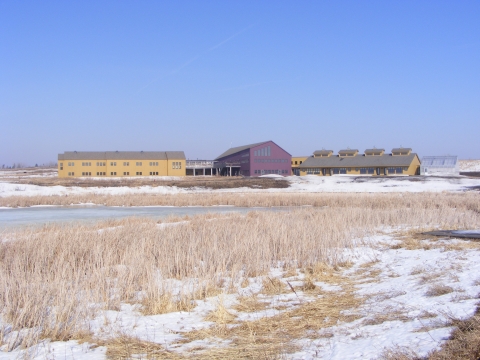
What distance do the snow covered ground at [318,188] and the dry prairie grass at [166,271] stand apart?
28690 mm

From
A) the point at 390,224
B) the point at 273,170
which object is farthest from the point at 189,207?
the point at 273,170

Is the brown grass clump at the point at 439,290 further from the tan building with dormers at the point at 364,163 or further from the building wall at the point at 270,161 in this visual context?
the tan building with dormers at the point at 364,163

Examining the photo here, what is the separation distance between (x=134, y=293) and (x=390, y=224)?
38.4 feet

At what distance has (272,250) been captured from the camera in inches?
463

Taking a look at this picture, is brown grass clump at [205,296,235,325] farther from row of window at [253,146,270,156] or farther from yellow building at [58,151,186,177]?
yellow building at [58,151,186,177]

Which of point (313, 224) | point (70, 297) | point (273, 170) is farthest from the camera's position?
point (273, 170)

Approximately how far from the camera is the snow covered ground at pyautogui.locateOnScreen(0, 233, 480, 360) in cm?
528

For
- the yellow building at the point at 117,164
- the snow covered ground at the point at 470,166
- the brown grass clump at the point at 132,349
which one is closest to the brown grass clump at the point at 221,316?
the brown grass clump at the point at 132,349

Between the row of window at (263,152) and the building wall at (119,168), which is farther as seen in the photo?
the building wall at (119,168)

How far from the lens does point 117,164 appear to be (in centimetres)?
7881

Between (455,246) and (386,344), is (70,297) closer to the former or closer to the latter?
(386,344)

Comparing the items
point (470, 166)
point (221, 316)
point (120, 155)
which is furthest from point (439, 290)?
point (470, 166)

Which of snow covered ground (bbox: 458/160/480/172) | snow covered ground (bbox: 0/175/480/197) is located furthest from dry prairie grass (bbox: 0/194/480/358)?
snow covered ground (bbox: 458/160/480/172)

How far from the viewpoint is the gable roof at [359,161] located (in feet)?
251
